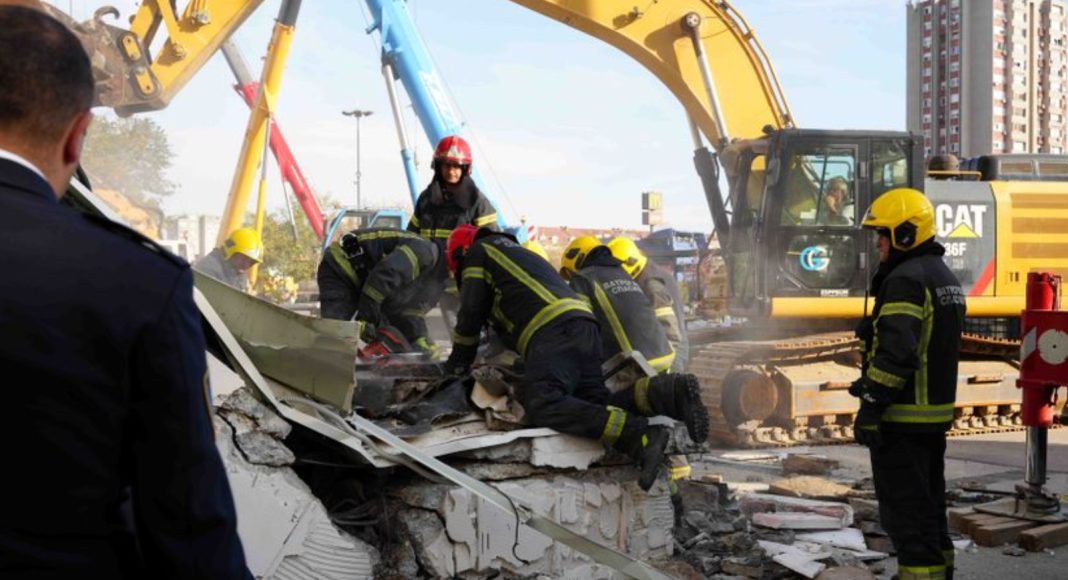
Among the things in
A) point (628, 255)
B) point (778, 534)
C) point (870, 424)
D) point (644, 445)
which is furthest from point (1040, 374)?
point (644, 445)

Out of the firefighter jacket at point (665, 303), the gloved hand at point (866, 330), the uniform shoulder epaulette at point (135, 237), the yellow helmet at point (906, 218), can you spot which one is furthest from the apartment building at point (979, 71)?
the uniform shoulder epaulette at point (135, 237)

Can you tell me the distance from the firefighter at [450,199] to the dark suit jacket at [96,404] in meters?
5.49

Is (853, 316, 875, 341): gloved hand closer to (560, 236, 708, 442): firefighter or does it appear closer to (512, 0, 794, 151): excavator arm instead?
(560, 236, 708, 442): firefighter

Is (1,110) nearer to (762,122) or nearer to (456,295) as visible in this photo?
(456,295)

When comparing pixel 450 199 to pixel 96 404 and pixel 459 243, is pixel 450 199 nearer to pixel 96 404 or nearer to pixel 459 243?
pixel 459 243

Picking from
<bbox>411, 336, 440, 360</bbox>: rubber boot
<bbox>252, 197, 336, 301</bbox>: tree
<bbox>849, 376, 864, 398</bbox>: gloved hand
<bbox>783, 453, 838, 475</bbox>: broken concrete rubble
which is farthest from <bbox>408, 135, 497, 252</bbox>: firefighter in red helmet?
<bbox>252, 197, 336, 301</bbox>: tree

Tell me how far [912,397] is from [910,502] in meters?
0.48

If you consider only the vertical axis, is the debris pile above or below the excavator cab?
below

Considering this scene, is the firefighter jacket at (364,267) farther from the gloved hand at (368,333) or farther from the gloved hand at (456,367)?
the gloved hand at (456,367)

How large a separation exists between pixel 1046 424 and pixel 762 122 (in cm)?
500

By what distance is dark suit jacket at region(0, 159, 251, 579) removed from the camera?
4.55ft

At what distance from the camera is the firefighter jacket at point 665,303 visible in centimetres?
738

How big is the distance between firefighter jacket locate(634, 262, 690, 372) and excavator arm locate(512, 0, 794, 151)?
3.29 meters

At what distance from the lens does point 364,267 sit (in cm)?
670
